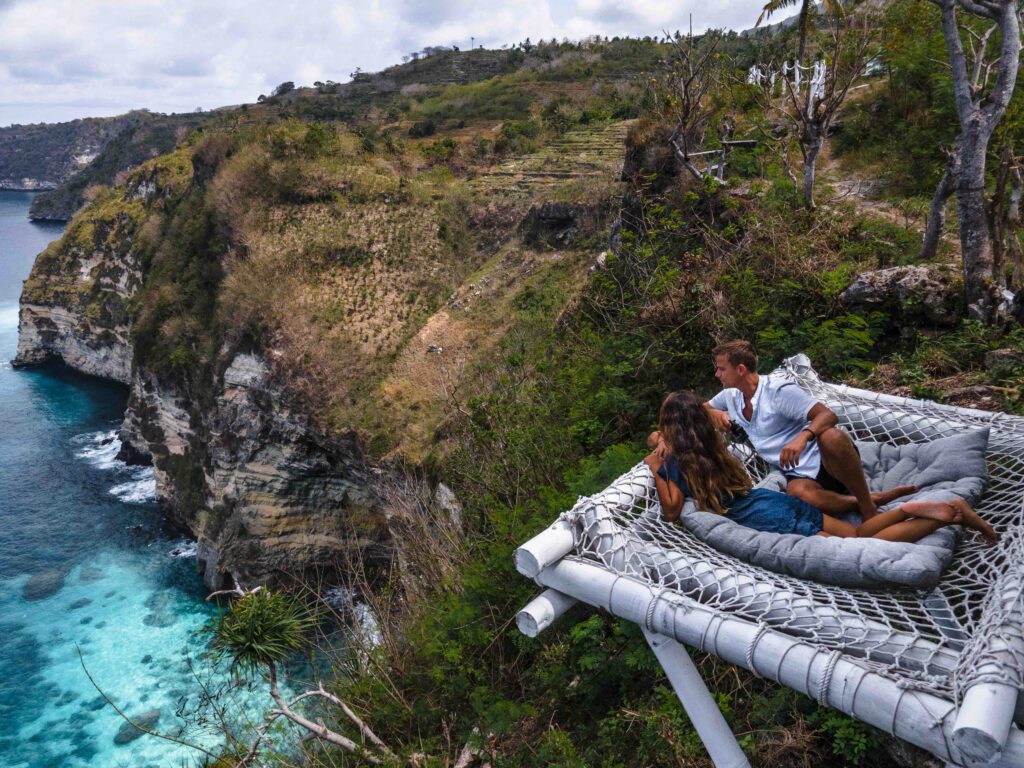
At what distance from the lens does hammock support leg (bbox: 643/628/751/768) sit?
94.7 inches

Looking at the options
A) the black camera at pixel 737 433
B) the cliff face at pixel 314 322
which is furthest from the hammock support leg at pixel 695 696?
the cliff face at pixel 314 322

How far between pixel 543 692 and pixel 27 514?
3294cm

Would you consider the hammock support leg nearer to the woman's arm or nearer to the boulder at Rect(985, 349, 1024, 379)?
the woman's arm

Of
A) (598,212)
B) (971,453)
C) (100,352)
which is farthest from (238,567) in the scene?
(100,352)

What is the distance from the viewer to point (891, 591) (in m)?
2.43

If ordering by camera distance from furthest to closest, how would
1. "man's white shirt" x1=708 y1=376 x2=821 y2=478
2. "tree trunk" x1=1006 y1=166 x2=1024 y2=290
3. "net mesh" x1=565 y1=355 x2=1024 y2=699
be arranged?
1. "tree trunk" x1=1006 y1=166 x2=1024 y2=290
2. "man's white shirt" x1=708 y1=376 x2=821 y2=478
3. "net mesh" x1=565 y1=355 x2=1024 y2=699

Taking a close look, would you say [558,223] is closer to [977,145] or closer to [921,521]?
[977,145]

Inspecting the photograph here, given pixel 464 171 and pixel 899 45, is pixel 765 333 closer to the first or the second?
pixel 899 45

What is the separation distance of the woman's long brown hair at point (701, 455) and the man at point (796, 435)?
300 millimetres

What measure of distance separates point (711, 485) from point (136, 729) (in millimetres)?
20690

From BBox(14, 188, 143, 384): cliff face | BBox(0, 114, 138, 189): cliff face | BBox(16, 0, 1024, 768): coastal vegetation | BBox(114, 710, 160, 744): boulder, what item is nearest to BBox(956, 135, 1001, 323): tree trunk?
BBox(16, 0, 1024, 768): coastal vegetation

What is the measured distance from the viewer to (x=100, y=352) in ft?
145

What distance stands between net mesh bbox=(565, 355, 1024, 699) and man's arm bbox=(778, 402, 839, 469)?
0.62 m

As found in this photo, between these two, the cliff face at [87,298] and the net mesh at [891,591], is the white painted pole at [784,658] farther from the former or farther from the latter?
the cliff face at [87,298]
